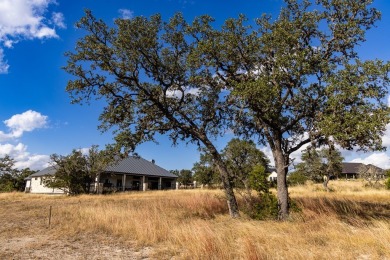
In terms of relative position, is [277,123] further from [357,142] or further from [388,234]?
[388,234]

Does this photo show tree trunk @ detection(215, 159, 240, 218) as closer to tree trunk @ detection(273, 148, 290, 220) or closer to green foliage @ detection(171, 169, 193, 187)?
tree trunk @ detection(273, 148, 290, 220)

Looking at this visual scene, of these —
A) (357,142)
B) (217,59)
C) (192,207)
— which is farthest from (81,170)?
(357,142)

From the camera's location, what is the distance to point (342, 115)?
10.2 meters

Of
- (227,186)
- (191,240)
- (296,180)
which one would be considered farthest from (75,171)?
(296,180)

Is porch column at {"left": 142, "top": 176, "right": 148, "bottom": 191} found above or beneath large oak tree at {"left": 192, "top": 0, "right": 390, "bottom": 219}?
beneath

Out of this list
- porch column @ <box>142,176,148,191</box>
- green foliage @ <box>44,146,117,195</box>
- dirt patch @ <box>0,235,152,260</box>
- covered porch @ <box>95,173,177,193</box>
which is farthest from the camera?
porch column @ <box>142,176,148,191</box>

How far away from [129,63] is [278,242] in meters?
10.4

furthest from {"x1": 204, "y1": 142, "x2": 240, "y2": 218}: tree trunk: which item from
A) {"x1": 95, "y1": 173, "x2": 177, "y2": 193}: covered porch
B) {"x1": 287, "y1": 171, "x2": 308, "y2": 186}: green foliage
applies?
{"x1": 287, "y1": 171, "x2": 308, "y2": 186}: green foliage

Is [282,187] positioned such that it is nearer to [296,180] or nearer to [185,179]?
[296,180]

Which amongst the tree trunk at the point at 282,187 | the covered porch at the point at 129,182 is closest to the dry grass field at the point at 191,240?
the tree trunk at the point at 282,187

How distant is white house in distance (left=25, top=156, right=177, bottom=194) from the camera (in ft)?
144

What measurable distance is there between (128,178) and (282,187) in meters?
39.2

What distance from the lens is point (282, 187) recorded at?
12578 mm

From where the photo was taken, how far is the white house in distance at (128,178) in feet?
144
